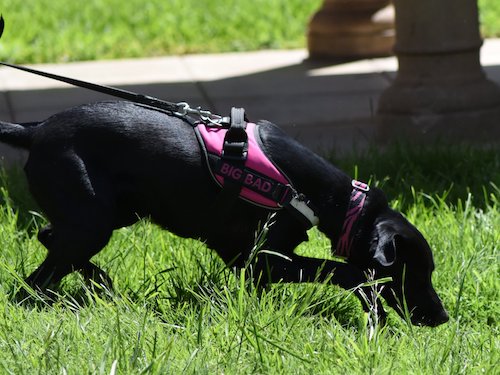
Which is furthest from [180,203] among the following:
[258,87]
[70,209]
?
[258,87]

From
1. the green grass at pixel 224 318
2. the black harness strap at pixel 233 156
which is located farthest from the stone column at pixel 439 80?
the black harness strap at pixel 233 156

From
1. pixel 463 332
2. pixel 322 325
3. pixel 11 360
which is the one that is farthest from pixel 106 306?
pixel 463 332

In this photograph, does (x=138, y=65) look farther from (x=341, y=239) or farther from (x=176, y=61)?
(x=341, y=239)

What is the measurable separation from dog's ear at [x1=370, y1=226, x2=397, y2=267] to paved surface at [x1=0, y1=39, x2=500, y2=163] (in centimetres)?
270

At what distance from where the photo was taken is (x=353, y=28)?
9.35 meters

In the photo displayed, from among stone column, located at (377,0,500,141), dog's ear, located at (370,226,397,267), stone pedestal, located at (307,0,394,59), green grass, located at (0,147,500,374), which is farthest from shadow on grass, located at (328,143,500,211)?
stone pedestal, located at (307,0,394,59)

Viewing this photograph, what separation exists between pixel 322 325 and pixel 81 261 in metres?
0.94

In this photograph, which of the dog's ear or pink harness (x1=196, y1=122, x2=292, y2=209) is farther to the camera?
pink harness (x1=196, y1=122, x2=292, y2=209)

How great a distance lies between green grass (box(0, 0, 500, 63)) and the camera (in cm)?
984

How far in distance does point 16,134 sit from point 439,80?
3663 millimetres

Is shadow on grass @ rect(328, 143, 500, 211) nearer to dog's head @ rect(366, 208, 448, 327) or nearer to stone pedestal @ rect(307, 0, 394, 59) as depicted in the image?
dog's head @ rect(366, 208, 448, 327)

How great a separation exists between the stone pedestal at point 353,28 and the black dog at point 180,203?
5556 millimetres

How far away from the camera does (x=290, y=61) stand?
954cm

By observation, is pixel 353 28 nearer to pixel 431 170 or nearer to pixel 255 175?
pixel 431 170
